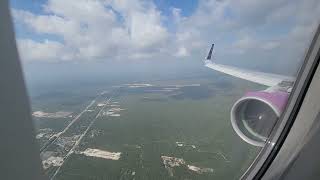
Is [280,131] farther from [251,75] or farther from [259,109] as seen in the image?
[251,75]

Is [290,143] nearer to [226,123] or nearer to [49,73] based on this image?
[226,123]

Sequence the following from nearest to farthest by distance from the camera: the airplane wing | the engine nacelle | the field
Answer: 1. the field
2. the airplane wing
3. the engine nacelle

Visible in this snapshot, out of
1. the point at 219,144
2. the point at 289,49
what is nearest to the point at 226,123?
the point at 219,144

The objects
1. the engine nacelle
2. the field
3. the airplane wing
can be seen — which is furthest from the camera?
the engine nacelle

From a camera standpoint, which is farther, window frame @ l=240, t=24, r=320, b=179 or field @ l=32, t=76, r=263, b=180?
window frame @ l=240, t=24, r=320, b=179

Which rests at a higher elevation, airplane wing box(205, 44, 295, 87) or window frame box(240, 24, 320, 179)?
airplane wing box(205, 44, 295, 87)
